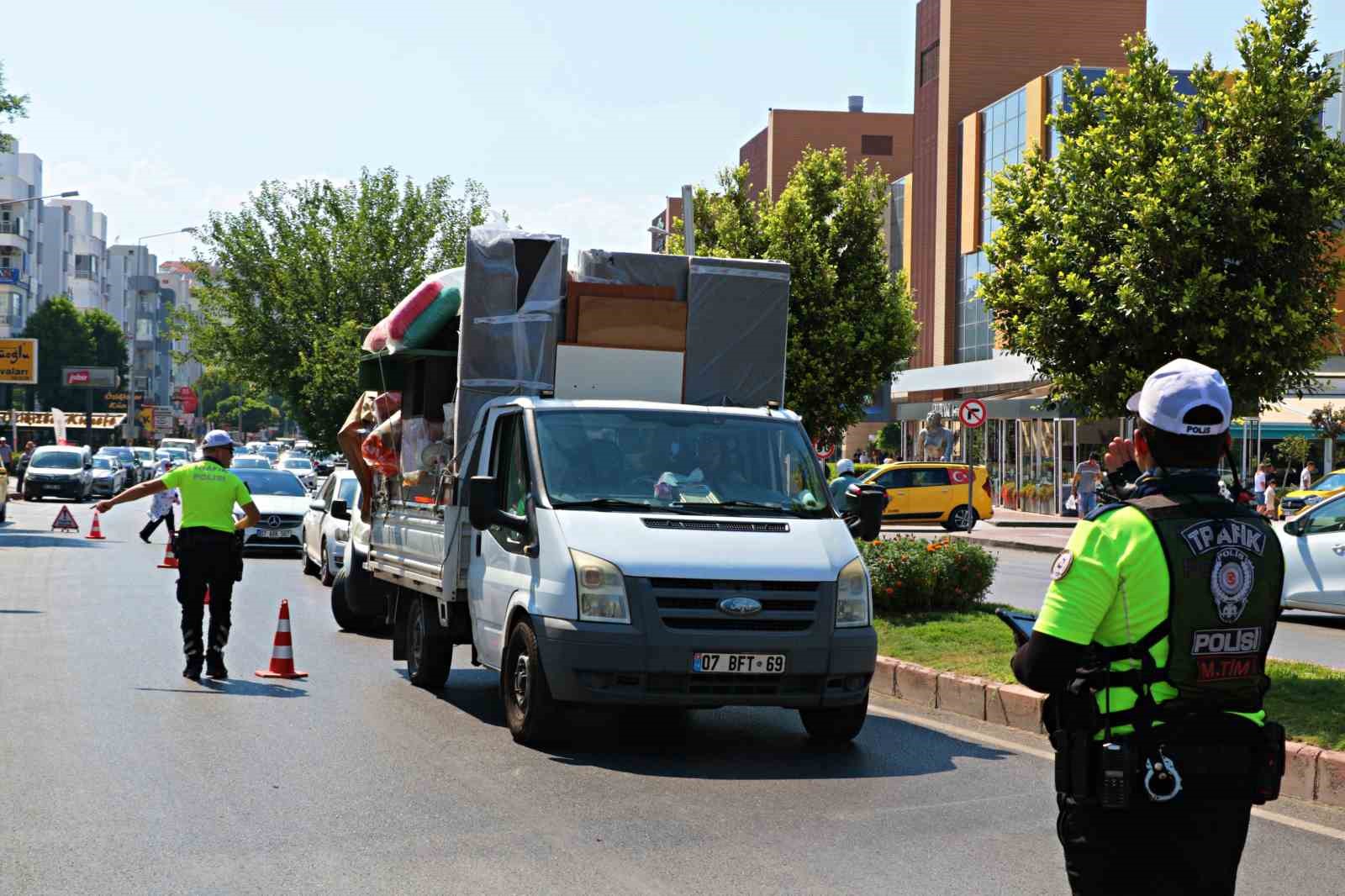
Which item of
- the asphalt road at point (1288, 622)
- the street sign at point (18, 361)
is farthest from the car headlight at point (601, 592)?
the street sign at point (18, 361)

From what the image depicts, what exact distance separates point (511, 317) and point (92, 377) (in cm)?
10802

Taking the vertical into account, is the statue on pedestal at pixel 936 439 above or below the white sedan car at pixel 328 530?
above

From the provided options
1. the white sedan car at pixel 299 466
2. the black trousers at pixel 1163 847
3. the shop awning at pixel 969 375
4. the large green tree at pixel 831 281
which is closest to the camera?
the black trousers at pixel 1163 847

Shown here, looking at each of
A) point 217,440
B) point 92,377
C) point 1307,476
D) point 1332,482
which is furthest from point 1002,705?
point 92,377

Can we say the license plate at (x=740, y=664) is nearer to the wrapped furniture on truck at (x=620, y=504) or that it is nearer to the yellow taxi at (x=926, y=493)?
the wrapped furniture on truck at (x=620, y=504)

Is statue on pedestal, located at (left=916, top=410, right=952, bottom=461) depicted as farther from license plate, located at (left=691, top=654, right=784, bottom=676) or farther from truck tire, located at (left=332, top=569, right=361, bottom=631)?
license plate, located at (left=691, top=654, right=784, bottom=676)

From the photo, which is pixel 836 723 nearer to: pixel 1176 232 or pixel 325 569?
pixel 1176 232

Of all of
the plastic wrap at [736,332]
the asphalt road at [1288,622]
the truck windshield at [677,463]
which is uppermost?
the plastic wrap at [736,332]

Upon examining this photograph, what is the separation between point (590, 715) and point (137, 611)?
820cm

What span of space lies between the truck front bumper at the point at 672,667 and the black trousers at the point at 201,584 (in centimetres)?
374

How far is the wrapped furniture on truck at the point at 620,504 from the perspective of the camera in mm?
8648

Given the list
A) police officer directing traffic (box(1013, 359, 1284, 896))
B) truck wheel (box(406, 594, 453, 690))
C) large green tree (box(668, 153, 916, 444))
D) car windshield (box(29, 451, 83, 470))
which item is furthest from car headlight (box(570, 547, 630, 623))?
car windshield (box(29, 451, 83, 470))

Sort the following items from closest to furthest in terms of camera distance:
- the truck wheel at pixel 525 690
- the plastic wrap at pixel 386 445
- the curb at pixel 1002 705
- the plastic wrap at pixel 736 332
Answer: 1. the curb at pixel 1002 705
2. the truck wheel at pixel 525 690
3. the plastic wrap at pixel 736 332
4. the plastic wrap at pixel 386 445

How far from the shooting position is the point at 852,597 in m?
9.01
